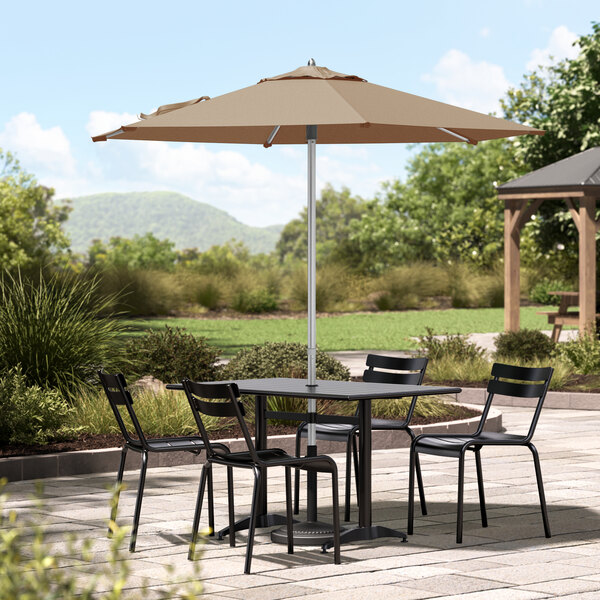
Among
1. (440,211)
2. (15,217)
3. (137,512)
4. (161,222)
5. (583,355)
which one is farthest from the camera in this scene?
(161,222)

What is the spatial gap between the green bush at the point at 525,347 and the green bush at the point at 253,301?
17500 mm

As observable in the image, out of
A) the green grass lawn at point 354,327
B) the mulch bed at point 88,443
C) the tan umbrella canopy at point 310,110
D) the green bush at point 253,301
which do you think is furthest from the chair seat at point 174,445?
the green bush at point 253,301

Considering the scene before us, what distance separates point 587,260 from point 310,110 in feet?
34.5

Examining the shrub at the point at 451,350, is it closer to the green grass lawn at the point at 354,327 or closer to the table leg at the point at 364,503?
the green grass lawn at the point at 354,327

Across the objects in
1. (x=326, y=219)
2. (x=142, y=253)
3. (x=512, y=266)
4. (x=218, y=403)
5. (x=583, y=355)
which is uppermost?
(x=326, y=219)

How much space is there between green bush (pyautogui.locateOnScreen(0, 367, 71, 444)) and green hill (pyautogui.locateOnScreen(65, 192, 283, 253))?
147038 mm

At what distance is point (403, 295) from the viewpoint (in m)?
33.1

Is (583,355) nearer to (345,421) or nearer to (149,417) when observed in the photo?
(149,417)

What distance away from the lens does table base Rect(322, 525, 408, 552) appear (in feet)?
20.2

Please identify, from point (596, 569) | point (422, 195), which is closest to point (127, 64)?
point (422, 195)

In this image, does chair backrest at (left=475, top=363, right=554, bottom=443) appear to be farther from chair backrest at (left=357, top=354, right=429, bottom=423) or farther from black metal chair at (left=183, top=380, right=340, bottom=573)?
black metal chair at (left=183, top=380, right=340, bottom=573)

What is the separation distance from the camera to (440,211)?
51.2 m

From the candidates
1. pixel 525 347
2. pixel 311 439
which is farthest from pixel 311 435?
pixel 525 347

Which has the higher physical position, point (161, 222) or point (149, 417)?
point (161, 222)
